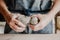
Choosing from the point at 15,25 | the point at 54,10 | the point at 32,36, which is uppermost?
the point at 54,10

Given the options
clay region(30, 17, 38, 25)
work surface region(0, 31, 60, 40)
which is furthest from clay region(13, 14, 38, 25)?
work surface region(0, 31, 60, 40)

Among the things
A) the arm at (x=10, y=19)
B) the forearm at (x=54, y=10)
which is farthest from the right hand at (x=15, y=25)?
the forearm at (x=54, y=10)

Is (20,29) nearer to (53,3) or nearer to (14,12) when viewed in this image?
(14,12)

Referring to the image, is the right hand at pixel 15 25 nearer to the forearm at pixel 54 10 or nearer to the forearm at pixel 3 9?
the forearm at pixel 3 9

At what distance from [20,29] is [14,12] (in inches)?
6.3

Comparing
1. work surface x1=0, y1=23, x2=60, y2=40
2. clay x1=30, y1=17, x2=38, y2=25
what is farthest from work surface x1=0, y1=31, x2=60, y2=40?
clay x1=30, y1=17, x2=38, y2=25

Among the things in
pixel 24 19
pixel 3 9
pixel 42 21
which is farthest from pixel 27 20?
pixel 3 9

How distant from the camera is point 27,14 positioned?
1.91 metres

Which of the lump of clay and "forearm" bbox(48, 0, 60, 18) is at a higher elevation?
"forearm" bbox(48, 0, 60, 18)

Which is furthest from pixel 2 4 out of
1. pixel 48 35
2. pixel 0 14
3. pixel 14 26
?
pixel 48 35

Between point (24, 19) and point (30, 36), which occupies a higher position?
point (24, 19)

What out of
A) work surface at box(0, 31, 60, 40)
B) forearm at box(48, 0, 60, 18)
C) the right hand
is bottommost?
work surface at box(0, 31, 60, 40)

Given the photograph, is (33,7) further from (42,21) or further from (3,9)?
(3,9)

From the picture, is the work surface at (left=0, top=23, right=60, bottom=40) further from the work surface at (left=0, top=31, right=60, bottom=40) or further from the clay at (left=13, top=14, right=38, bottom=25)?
the clay at (left=13, top=14, right=38, bottom=25)
